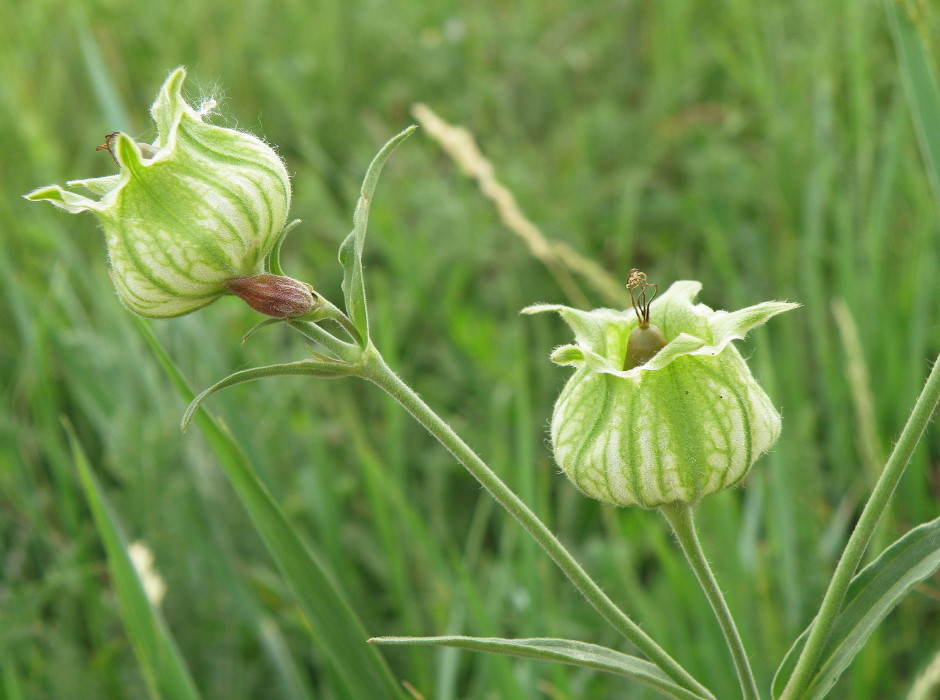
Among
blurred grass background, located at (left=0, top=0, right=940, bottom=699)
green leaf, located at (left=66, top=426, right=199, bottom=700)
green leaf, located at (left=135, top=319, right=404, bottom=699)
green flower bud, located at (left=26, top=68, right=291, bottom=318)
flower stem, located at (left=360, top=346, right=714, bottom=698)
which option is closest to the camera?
green flower bud, located at (left=26, top=68, right=291, bottom=318)

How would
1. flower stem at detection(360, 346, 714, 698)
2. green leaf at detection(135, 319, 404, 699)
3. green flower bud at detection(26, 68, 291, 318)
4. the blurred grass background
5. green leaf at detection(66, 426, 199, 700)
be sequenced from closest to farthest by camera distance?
1. green flower bud at detection(26, 68, 291, 318)
2. flower stem at detection(360, 346, 714, 698)
3. green leaf at detection(135, 319, 404, 699)
4. green leaf at detection(66, 426, 199, 700)
5. the blurred grass background

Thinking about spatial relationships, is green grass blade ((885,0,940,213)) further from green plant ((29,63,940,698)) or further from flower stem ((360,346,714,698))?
flower stem ((360,346,714,698))

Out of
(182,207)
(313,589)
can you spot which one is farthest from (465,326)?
(182,207)

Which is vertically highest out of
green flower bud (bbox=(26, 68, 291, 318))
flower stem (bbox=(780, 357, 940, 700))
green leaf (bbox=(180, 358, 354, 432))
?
green flower bud (bbox=(26, 68, 291, 318))

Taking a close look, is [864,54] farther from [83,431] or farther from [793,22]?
[83,431]

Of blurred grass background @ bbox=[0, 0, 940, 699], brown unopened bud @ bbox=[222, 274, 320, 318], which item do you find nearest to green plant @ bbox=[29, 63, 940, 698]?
brown unopened bud @ bbox=[222, 274, 320, 318]

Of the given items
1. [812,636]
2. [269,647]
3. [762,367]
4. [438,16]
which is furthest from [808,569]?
[438,16]
